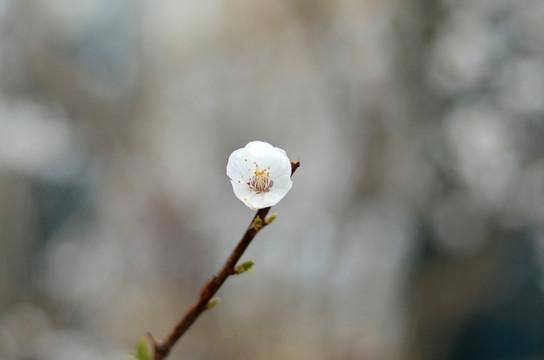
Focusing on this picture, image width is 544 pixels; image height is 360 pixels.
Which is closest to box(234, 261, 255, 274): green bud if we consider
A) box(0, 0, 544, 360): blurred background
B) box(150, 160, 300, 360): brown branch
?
box(150, 160, 300, 360): brown branch

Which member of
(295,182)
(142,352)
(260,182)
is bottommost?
(295,182)

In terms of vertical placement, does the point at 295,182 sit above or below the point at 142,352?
below

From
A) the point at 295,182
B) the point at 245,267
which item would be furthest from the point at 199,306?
the point at 295,182

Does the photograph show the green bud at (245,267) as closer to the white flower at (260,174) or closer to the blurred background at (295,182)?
the white flower at (260,174)

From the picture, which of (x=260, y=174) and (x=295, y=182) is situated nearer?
(x=260, y=174)

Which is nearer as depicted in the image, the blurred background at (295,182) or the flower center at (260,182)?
the flower center at (260,182)

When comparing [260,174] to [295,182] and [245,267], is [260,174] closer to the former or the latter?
[245,267]


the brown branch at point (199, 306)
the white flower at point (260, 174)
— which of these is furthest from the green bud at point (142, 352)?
the white flower at point (260, 174)
